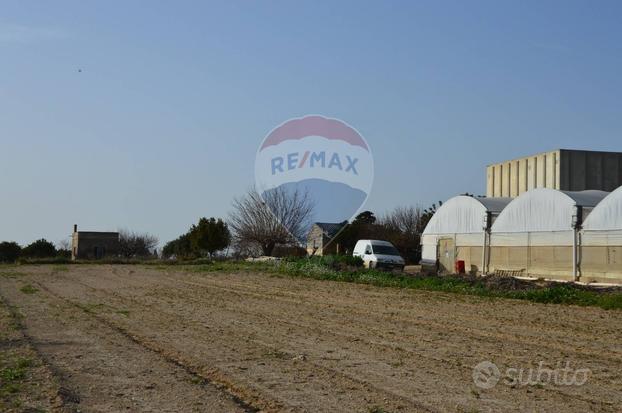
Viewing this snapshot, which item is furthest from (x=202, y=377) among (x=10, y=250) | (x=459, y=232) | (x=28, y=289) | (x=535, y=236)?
(x=10, y=250)

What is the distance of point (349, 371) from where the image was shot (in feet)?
30.9

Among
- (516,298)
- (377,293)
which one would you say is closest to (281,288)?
(377,293)

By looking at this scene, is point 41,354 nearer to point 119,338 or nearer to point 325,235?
point 119,338

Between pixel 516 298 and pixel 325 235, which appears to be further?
pixel 325 235

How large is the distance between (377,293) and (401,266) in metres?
15.1

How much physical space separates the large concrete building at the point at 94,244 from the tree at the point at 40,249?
1025cm

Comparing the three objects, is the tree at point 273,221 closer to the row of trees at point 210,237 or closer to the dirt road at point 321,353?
the row of trees at point 210,237

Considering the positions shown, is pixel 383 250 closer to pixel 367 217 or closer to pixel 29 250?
pixel 367 217

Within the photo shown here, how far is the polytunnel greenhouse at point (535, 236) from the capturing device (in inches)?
1084

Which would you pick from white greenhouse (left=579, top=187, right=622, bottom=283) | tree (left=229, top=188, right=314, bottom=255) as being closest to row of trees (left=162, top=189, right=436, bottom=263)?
tree (left=229, top=188, right=314, bottom=255)

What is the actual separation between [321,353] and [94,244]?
80143 millimetres

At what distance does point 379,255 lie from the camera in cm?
3897

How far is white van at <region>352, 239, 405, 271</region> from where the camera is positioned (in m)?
38.6

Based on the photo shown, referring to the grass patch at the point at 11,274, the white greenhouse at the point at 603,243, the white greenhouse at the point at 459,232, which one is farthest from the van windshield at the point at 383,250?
the grass patch at the point at 11,274
